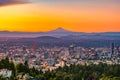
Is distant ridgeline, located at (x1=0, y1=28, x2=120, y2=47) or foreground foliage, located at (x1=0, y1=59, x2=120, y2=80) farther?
distant ridgeline, located at (x1=0, y1=28, x2=120, y2=47)

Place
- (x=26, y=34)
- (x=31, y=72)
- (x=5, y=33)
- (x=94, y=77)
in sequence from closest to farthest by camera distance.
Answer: (x=31, y=72) < (x=94, y=77) < (x=5, y=33) < (x=26, y=34)

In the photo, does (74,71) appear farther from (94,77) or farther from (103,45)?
(103,45)

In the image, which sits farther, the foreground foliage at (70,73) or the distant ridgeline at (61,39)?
the distant ridgeline at (61,39)

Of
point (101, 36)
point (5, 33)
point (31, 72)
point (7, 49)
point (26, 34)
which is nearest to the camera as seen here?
point (31, 72)

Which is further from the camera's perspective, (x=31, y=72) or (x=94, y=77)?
(x=94, y=77)

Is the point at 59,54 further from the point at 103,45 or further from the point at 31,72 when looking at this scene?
the point at 31,72

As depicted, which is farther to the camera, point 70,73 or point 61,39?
point 61,39

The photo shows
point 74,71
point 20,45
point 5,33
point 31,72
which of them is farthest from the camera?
point 5,33

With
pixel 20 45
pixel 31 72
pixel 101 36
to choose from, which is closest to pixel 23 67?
pixel 31 72

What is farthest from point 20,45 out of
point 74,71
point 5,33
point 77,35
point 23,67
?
point 23,67
